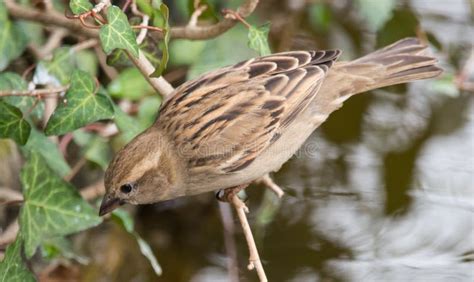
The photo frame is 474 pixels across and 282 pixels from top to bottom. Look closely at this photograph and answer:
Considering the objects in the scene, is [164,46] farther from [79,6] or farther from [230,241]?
[230,241]

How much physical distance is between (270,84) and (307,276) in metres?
1.32

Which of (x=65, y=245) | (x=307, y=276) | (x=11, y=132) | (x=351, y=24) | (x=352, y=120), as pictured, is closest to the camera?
(x=11, y=132)

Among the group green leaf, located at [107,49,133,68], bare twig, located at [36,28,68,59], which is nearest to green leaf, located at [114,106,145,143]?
green leaf, located at [107,49,133,68]

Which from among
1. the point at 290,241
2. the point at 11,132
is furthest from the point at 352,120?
the point at 11,132

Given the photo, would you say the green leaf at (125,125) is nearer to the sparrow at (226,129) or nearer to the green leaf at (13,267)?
the sparrow at (226,129)

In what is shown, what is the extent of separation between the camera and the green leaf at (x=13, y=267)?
11.5 feet

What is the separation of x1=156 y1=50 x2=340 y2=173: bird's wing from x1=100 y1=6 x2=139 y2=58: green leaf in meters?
0.51

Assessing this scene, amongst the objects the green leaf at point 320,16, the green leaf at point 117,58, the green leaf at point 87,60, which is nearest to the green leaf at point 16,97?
the green leaf at point 117,58

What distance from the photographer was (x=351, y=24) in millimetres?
5996

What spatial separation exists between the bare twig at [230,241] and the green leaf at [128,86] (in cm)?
82

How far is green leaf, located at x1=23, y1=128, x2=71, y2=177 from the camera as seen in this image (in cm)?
395

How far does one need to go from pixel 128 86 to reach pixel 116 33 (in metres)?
1.33

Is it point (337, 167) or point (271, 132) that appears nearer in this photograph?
point (271, 132)

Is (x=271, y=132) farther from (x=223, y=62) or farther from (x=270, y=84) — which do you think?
(x=223, y=62)
